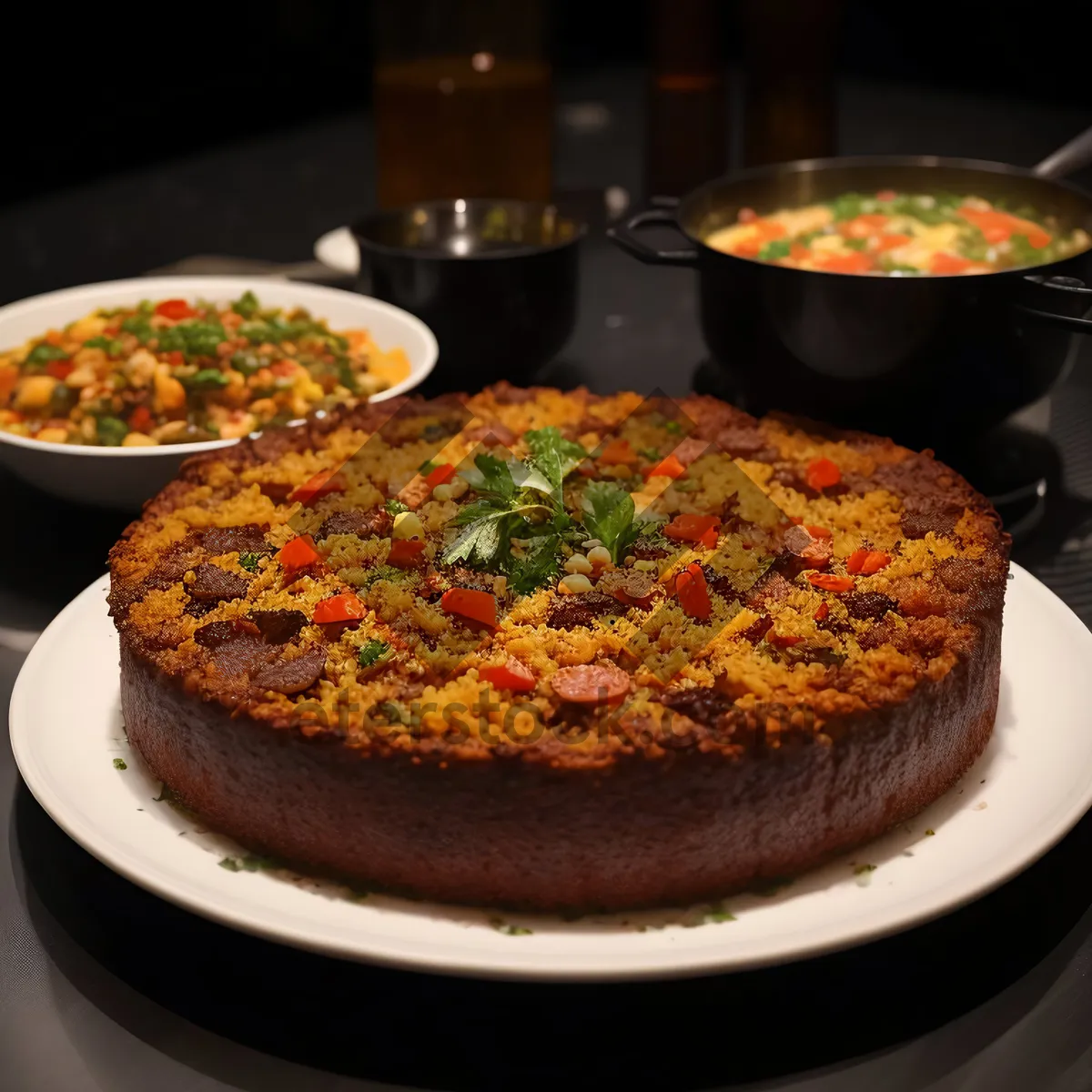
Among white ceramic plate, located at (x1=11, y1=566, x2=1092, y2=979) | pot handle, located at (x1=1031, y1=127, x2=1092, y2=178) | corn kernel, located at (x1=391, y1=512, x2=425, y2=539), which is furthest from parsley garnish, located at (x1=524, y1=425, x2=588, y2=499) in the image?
pot handle, located at (x1=1031, y1=127, x2=1092, y2=178)

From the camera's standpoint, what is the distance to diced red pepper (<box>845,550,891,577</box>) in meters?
2.31

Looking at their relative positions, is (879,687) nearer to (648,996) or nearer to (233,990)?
(648,996)

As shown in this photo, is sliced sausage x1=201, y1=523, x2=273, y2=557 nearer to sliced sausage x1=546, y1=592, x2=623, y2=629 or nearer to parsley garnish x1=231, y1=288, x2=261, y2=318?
sliced sausage x1=546, y1=592, x2=623, y2=629

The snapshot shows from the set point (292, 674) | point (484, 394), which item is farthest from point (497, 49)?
point (292, 674)

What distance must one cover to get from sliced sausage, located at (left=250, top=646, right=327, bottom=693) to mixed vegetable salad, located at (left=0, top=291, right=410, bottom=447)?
1228 millimetres

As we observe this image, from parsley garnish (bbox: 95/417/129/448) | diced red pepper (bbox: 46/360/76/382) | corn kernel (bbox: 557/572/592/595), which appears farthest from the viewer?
diced red pepper (bbox: 46/360/76/382)

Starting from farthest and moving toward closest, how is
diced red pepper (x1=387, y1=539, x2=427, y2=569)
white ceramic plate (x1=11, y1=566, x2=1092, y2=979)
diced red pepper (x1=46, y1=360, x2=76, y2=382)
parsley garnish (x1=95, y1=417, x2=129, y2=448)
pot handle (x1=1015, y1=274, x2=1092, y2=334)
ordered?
diced red pepper (x1=46, y1=360, x2=76, y2=382), parsley garnish (x1=95, y1=417, x2=129, y2=448), pot handle (x1=1015, y1=274, x2=1092, y2=334), diced red pepper (x1=387, y1=539, x2=427, y2=569), white ceramic plate (x1=11, y1=566, x2=1092, y2=979)

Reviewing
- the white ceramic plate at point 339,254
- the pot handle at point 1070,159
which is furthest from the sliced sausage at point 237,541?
the pot handle at point 1070,159

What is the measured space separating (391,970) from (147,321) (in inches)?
85.4

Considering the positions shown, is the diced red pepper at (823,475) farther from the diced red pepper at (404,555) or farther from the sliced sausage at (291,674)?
the sliced sausage at (291,674)

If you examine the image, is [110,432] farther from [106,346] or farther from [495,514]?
[495,514]

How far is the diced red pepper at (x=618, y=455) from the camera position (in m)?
2.73

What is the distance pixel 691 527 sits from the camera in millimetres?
2430

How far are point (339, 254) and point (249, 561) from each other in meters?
2.46
